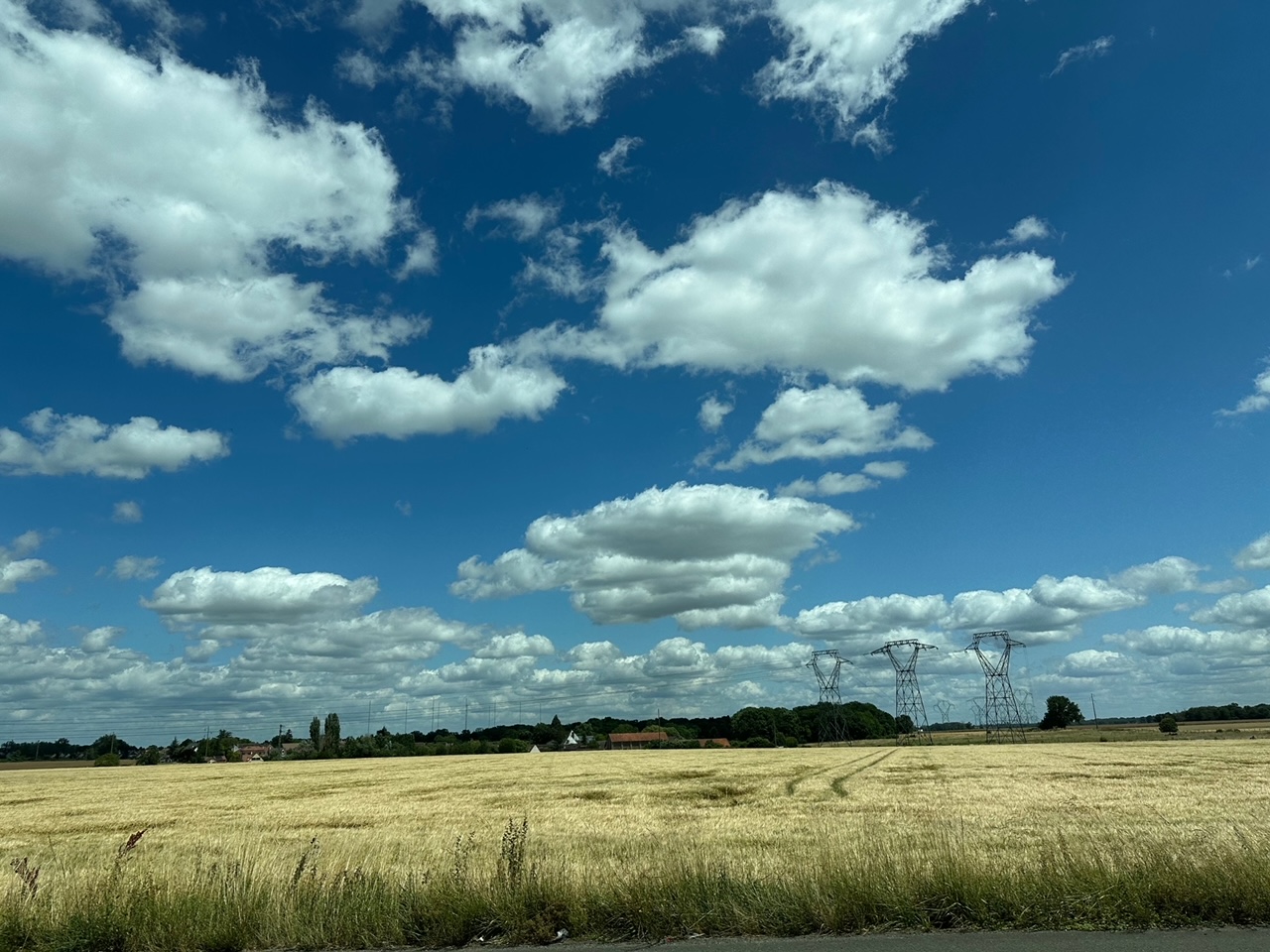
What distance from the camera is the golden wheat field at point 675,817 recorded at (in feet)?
48.0

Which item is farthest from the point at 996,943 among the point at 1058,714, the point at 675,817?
the point at 1058,714

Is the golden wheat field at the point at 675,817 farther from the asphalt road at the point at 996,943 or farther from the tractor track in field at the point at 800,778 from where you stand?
the asphalt road at the point at 996,943

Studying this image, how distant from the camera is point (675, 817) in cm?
3091

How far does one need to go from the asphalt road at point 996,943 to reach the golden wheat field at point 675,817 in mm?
2020

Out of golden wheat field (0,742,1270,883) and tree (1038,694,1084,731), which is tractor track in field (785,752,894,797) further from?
tree (1038,694,1084,731)

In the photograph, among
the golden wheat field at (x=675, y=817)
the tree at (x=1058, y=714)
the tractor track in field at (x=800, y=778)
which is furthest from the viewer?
the tree at (x=1058, y=714)

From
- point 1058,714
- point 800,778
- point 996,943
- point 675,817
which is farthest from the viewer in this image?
point 1058,714

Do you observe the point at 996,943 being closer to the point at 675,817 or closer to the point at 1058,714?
the point at 675,817

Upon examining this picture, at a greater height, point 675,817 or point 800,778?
point 675,817

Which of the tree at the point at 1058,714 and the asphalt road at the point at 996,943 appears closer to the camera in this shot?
the asphalt road at the point at 996,943

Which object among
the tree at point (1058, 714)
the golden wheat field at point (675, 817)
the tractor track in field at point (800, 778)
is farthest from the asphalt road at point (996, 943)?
the tree at point (1058, 714)

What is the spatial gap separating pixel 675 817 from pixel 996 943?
76.5 ft

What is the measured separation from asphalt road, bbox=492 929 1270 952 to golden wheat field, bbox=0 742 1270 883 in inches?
79.5

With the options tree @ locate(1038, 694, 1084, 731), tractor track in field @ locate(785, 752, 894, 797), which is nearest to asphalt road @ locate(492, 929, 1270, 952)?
tractor track in field @ locate(785, 752, 894, 797)
